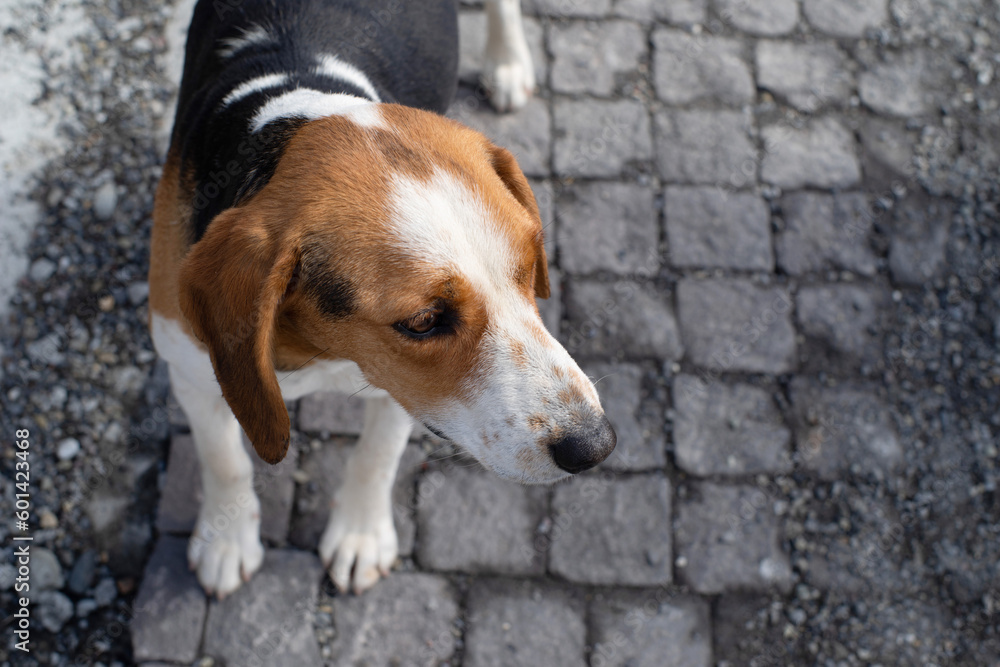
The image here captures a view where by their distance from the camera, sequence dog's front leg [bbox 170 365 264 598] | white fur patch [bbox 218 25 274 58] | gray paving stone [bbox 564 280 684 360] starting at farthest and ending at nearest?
gray paving stone [bbox 564 280 684 360]
dog's front leg [bbox 170 365 264 598]
white fur patch [bbox 218 25 274 58]

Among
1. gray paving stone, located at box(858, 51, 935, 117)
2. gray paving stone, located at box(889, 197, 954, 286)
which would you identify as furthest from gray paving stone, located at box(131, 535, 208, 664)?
gray paving stone, located at box(858, 51, 935, 117)

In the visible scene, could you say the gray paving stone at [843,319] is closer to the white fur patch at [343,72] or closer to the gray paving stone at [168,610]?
the white fur patch at [343,72]

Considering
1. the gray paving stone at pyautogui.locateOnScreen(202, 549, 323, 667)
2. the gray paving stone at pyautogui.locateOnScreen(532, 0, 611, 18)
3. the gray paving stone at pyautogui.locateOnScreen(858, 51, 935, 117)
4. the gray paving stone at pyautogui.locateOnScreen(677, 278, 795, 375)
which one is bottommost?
the gray paving stone at pyautogui.locateOnScreen(202, 549, 323, 667)

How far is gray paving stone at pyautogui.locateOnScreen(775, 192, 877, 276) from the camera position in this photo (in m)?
4.14

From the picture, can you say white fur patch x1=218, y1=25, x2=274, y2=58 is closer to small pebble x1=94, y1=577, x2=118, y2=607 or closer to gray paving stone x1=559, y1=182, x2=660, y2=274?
gray paving stone x1=559, y1=182, x2=660, y2=274

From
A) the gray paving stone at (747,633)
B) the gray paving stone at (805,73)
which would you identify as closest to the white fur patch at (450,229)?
the gray paving stone at (747,633)

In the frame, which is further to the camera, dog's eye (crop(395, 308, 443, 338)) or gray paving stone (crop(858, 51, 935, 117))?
gray paving stone (crop(858, 51, 935, 117))

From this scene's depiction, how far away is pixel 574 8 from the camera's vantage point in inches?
188

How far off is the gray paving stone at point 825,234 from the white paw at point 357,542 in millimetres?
2514

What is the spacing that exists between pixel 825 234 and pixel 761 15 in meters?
1.59

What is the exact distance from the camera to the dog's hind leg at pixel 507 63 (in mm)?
4285

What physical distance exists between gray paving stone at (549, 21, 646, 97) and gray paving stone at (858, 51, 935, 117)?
4.66 feet

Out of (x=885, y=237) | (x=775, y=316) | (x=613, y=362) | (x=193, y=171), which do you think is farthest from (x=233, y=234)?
(x=885, y=237)

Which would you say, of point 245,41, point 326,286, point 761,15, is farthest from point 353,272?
point 761,15
